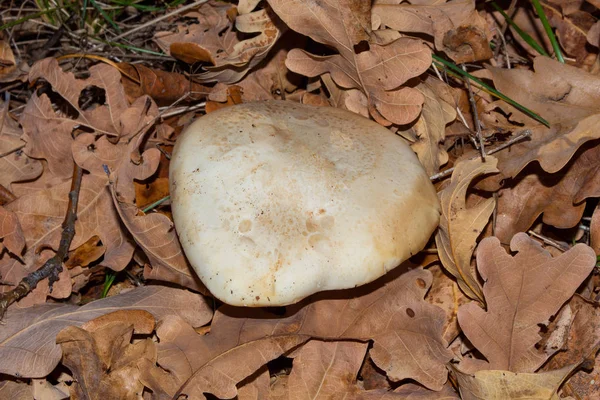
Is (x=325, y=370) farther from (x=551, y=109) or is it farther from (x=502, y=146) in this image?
(x=551, y=109)

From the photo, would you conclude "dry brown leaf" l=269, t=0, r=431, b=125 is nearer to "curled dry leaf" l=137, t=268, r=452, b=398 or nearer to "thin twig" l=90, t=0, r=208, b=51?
"curled dry leaf" l=137, t=268, r=452, b=398

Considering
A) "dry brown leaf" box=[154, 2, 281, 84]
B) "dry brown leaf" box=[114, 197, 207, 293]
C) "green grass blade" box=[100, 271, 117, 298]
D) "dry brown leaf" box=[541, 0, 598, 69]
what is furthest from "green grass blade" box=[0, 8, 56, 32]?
"dry brown leaf" box=[541, 0, 598, 69]

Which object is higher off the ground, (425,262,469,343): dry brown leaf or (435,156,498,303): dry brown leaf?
(435,156,498,303): dry brown leaf

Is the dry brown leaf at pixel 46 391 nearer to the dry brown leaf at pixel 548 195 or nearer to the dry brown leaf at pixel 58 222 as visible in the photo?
the dry brown leaf at pixel 58 222

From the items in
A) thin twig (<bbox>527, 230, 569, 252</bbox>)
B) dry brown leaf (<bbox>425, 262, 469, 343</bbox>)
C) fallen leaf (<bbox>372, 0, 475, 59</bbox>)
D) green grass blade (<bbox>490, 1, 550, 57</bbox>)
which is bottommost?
dry brown leaf (<bbox>425, 262, 469, 343</bbox>)

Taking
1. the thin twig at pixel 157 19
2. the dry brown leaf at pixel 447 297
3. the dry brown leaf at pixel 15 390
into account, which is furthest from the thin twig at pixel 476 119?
the dry brown leaf at pixel 15 390
